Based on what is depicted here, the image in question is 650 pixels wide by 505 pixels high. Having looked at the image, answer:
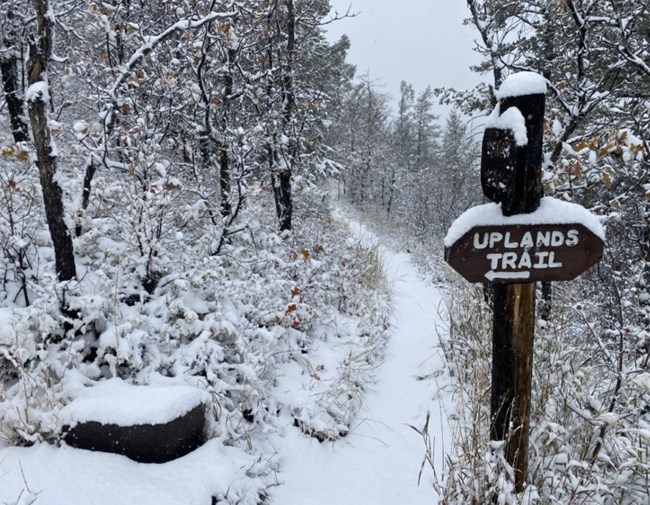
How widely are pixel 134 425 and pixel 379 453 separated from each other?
6.50ft

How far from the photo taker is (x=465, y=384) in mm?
4000

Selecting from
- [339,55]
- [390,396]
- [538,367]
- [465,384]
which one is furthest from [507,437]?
[339,55]

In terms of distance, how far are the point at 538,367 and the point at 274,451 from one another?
220cm

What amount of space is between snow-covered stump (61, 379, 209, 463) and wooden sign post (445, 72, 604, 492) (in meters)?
2.08

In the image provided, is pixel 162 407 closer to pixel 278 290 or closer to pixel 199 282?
pixel 199 282

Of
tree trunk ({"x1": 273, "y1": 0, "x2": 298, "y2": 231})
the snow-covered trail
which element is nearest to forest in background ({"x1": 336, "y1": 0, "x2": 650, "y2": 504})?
the snow-covered trail

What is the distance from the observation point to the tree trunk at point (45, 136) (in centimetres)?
342

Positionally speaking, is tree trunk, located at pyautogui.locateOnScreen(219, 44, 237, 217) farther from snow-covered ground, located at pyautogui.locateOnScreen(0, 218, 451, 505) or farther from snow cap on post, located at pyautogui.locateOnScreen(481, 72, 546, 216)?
snow cap on post, located at pyautogui.locateOnScreen(481, 72, 546, 216)

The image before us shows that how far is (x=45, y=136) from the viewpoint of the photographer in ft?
11.6

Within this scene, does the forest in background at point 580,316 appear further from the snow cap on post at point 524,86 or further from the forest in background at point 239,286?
the snow cap on post at point 524,86

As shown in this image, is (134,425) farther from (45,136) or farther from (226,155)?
(226,155)

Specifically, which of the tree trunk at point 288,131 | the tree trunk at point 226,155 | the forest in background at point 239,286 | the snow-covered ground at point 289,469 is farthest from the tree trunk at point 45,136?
the tree trunk at point 288,131

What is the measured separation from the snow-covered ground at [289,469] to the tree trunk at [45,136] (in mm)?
1641

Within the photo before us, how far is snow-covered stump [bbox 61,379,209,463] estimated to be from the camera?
278 cm
